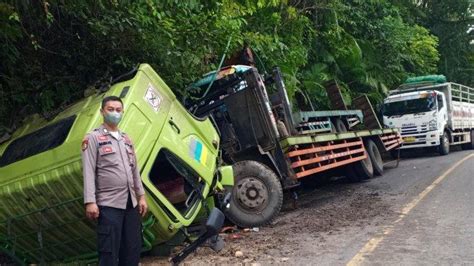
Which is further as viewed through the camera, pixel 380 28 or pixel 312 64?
pixel 380 28

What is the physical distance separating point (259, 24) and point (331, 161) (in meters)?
4.78

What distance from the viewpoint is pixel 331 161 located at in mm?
9594

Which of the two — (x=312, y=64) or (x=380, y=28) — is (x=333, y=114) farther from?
(x=380, y=28)

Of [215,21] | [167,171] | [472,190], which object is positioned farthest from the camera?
[472,190]

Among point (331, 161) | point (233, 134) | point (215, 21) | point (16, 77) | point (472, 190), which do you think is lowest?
point (472, 190)

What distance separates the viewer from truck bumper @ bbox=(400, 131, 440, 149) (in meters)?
17.7

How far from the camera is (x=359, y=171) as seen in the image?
11.6 m

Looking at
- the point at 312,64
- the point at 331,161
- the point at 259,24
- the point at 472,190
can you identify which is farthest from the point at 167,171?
the point at 312,64

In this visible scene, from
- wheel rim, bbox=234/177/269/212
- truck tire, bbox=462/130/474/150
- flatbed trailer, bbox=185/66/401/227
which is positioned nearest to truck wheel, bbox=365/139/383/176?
flatbed trailer, bbox=185/66/401/227

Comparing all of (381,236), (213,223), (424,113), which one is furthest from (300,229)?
(424,113)

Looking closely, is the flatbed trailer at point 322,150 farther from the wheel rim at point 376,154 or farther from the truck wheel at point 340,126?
the truck wheel at point 340,126

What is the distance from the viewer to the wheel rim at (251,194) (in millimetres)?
7191

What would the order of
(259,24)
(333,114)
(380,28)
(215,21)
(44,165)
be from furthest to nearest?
(380,28) → (259,24) → (333,114) → (215,21) → (44,165)

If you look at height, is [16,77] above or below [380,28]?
below
